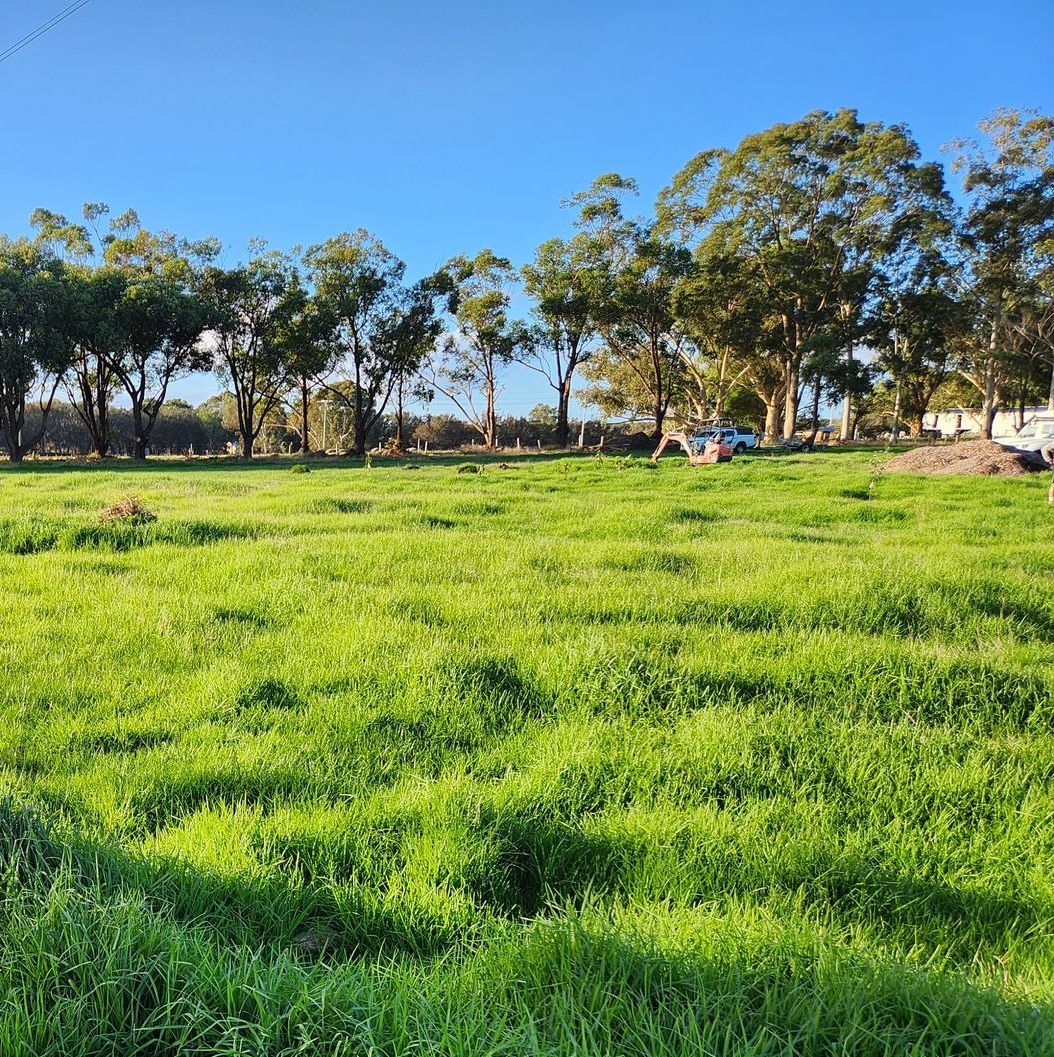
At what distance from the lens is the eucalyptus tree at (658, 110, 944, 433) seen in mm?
34312

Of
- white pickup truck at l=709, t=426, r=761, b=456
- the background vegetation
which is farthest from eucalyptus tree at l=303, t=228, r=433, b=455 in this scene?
white pickup truck at l=709, t=426, r=761, b=456

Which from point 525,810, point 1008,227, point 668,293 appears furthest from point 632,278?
point 525,810

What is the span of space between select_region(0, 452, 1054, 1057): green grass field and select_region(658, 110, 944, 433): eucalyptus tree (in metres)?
35.5

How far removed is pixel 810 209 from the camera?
36688mm

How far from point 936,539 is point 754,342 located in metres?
32.4

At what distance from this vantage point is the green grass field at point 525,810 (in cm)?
144

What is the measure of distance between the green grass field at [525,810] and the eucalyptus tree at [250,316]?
3561 cm

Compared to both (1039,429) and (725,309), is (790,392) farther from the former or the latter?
(1039,429)

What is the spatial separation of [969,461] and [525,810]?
20.6m

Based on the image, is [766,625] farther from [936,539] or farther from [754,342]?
[754,342]

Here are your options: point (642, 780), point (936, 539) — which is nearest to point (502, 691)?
point (642, 780)

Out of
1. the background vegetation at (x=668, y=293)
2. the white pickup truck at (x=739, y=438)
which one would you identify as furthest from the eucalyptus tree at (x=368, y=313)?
the white pickup truck at (x=739, y=438)

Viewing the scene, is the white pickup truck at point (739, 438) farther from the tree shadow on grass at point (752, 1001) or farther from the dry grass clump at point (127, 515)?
the tree shadow on grass at point (752, 1001)

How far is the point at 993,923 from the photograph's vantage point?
2.07m
